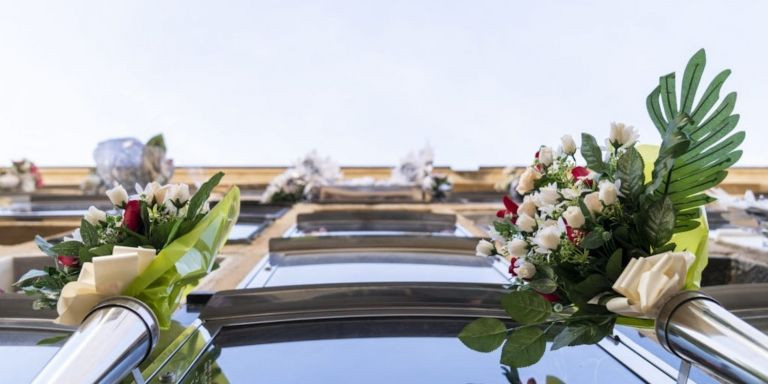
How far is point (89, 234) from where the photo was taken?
895 mm

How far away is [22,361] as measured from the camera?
3.22 feet

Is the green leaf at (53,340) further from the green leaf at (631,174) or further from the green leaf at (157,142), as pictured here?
the green leaf at (157,142)

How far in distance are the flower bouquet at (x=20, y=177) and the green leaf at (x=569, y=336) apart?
570 centimetres

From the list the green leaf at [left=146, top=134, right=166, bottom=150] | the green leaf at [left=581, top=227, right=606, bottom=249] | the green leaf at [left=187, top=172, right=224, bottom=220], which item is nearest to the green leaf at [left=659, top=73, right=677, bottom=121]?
the green leaf at [left=581, top=227, right=606, bottom=249]

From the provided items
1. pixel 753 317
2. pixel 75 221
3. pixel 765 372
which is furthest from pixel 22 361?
pixel 75 221

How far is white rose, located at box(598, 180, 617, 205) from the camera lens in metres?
0.78

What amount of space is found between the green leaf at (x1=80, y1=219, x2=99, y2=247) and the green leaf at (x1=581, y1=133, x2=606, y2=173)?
32.0 inches

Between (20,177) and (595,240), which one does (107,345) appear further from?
(20,177)

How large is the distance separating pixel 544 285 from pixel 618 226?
5.5 inches

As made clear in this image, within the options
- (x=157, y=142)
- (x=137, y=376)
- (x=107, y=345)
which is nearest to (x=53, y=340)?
(x=137, y=376)

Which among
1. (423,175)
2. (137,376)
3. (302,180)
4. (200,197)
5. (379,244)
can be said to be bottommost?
(423,175)

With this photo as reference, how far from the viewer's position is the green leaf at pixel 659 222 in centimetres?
76

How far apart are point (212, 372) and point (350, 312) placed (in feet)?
1.20

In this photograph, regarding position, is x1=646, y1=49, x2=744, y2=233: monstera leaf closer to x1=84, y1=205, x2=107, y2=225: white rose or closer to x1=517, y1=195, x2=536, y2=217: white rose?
x1=517, y1=195, x2=536, y2=217: white rose
